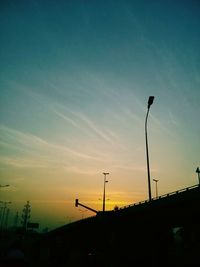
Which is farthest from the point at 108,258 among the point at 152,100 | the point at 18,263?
the point at 18,263

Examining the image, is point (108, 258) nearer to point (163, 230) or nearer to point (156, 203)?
point (163, 230)

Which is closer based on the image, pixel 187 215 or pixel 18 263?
pixel 18 263

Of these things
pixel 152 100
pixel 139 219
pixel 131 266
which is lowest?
pixel 131 266

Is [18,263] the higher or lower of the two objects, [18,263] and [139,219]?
the lower

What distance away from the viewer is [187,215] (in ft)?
96.3

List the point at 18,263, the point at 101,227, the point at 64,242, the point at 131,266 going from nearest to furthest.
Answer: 1. the point at 18,263
2. the point at 131,266
3. the point at 101,227
4. the point at 64,242

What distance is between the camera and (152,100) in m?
25.8

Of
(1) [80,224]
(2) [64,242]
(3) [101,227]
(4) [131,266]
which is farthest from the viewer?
(2) [64,242]

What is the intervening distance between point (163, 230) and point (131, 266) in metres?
6.59

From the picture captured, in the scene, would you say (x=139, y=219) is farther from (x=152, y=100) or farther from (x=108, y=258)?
(x=152, y=100)

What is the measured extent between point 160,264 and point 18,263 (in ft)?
93.8

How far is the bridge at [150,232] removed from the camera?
2864 centimetres

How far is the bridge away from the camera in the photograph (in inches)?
1128

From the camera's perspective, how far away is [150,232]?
37750 millimetres
